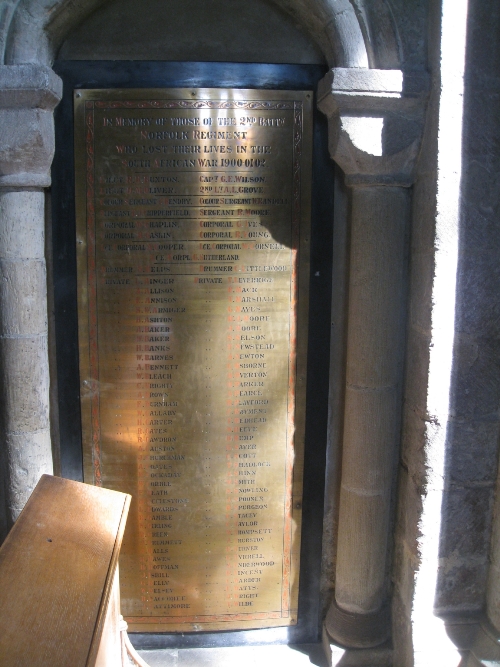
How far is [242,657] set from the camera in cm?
265

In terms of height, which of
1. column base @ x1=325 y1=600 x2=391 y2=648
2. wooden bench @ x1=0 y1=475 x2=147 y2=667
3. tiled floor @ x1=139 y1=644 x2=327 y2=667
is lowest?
tiled floor @ x1=139 y1=644 x2=327 y2=667

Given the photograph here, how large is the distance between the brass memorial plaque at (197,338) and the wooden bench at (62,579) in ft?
1.88

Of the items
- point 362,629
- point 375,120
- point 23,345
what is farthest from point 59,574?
point 375,120

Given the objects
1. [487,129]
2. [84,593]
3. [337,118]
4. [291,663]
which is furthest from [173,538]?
[487,129]

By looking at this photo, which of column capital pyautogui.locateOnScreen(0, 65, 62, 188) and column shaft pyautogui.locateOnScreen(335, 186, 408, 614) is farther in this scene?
column shaft pyautogui.locateOnScreen(335, 186, 408, 614)

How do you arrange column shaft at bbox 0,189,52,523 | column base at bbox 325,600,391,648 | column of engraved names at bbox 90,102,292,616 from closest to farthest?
column shaft at bbox 0,189,52,523
column of engraved names at bbox 90,102,292,616
column base at bbox 325,600,391,648

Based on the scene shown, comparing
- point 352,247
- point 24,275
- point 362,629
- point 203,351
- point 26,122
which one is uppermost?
point 26,122

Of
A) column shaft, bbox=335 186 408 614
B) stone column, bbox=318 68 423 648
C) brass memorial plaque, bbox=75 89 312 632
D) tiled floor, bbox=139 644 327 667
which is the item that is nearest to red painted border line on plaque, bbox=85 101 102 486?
brass memorial plaque, bbox=75 89 312 632

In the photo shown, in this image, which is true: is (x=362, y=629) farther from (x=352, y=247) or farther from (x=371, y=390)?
(x=352, y=247)

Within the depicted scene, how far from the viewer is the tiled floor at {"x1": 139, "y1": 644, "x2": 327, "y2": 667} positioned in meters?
2.61

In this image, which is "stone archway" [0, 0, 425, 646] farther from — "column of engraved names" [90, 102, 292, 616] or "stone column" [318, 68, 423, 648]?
"column of engraved names" [90, 102, 292, 616]

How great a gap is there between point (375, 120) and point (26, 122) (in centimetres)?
141

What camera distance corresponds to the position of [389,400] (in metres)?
2.44

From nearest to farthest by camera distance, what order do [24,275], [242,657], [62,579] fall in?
[62,579], [24,275], [242,657]
